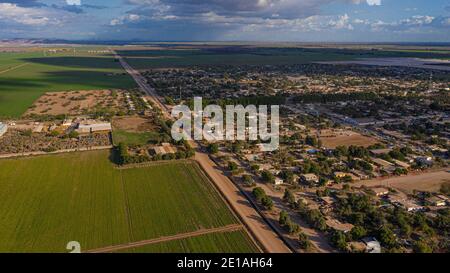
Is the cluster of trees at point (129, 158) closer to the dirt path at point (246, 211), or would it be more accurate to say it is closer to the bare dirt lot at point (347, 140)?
the dirt path at point (246, 211)

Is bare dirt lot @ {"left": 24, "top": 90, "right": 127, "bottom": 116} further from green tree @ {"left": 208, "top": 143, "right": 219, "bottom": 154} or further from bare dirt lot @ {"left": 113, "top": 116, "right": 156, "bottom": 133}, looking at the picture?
green tree @ {"left": 208, "top": 143, "right": 219, "bottom": 154}

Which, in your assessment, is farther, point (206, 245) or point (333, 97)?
point (333, 97)

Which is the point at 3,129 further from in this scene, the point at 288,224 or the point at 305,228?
the point at 305,228

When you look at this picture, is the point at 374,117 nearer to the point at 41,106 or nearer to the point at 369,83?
the point at 369,83

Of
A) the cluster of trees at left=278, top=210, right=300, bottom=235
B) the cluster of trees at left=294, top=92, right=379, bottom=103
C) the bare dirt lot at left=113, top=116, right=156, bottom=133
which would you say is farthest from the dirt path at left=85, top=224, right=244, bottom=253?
the cluster of trees at left=294, top=92, right=379, bottom=103

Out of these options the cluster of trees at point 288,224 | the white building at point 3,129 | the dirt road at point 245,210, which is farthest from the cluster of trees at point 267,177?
the white building at point 3,129

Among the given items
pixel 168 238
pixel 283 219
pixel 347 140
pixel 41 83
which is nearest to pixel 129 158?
pixel 168 238
